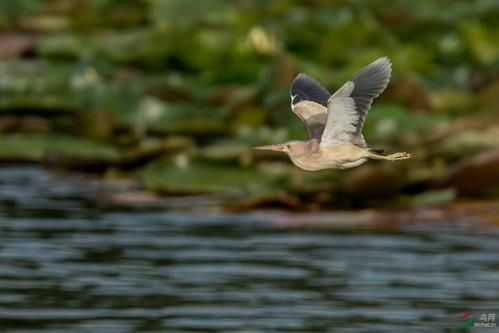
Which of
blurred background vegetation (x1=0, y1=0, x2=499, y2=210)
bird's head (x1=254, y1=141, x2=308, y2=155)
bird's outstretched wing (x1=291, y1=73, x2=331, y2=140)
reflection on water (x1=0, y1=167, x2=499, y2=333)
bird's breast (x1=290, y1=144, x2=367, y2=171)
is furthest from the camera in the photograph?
blurred background vegetation (x1=0, y1=0, x2=499, y2=210)

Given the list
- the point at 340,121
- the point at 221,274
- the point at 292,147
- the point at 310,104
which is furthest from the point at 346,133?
the point at 221,274

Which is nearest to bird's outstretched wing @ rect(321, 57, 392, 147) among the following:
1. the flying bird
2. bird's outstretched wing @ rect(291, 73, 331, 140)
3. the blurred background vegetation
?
the flying bird

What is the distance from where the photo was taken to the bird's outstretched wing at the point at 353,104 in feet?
26.1

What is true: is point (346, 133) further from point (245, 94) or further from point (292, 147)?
point (245, 94)

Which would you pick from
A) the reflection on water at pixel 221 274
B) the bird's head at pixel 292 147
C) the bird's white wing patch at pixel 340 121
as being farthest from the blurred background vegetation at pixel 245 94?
the bird's white wing patch at pixel 340 121

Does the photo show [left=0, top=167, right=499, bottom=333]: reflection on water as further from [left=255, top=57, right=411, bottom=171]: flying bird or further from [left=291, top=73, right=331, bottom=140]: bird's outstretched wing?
[left=255, top=57, right=411, bottom=171]: flying bird

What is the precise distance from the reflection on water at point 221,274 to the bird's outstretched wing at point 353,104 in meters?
1.32

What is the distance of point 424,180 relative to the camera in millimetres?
11984

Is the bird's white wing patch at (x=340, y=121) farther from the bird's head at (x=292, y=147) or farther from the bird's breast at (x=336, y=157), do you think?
the bird's head at (x=292, y=147)

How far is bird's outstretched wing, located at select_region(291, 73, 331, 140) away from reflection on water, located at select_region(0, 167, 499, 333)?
42.4 inches

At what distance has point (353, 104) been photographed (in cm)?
797

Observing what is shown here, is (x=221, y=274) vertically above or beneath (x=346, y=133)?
above

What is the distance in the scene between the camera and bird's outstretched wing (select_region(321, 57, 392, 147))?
795 centimetres

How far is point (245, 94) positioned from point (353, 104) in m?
6.73
